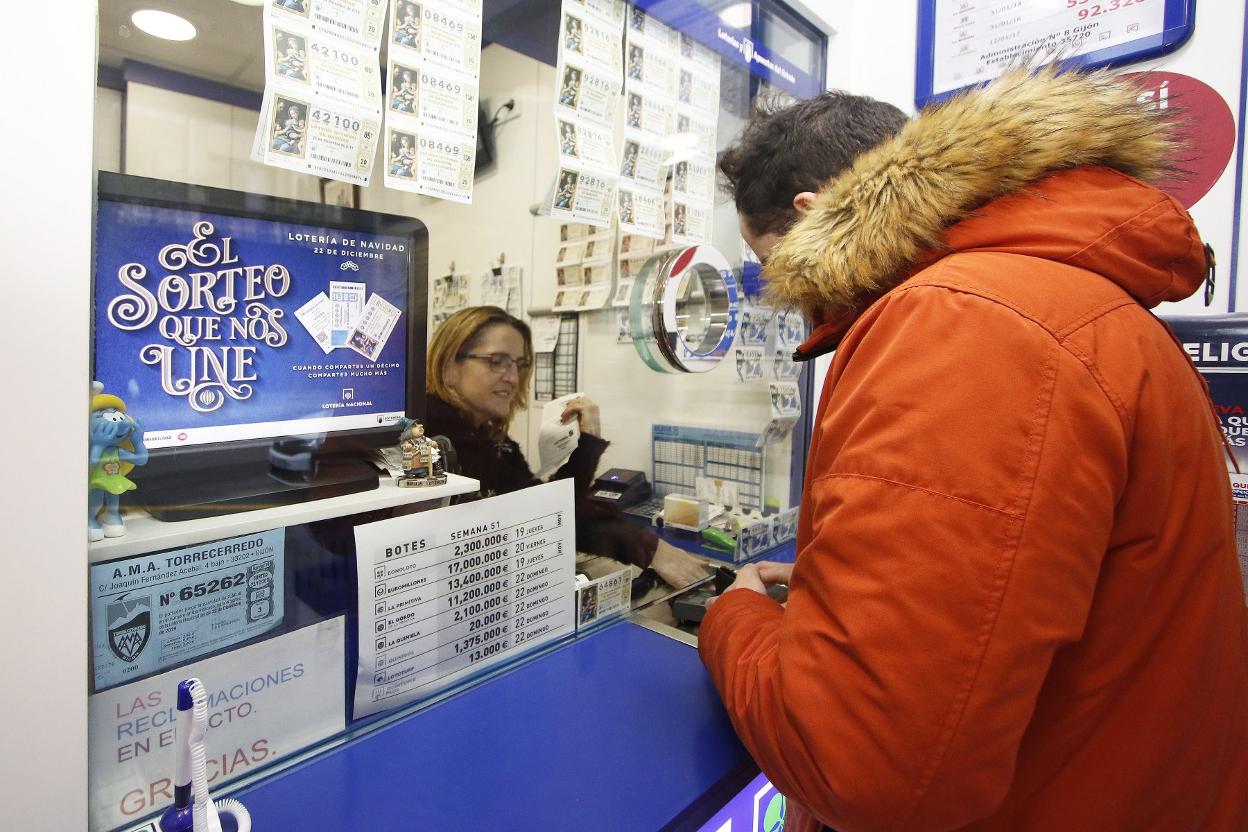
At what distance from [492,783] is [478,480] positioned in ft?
1.53

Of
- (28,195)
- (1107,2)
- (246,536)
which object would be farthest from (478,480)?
(1107,2)

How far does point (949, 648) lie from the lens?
543 mm

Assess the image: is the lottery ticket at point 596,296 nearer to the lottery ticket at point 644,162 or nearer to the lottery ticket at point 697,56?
the lottery ticket at point 644,162

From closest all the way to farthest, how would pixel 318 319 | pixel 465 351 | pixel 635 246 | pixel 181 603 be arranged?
pixel 181 603, pixel 318 319, pixel 465 351, pixel 635 246

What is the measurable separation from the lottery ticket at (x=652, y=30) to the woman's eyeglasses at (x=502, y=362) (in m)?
0.66

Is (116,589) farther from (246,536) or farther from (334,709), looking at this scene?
(334,709)

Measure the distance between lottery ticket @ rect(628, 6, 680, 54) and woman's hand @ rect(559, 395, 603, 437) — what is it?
2.34ft

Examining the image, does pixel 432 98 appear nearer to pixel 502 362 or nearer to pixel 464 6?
pixel 464 6

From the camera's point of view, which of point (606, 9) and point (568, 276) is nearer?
point (606, 9)

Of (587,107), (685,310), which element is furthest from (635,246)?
(587,107)

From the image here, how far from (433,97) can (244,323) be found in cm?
40

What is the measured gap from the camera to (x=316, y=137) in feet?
2.64

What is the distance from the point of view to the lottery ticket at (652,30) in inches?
49.4

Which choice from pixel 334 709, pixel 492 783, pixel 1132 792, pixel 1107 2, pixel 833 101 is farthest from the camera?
pixel 1107 2
